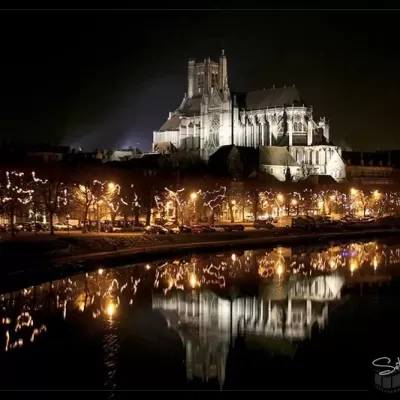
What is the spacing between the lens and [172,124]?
152m

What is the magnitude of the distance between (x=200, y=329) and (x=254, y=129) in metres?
107

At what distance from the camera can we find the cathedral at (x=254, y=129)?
395ft

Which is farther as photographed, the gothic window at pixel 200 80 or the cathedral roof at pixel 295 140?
the gothic window at pixel 200 80

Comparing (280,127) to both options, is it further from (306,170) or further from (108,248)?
(108,248)

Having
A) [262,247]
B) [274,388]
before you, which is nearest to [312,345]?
[274,388]

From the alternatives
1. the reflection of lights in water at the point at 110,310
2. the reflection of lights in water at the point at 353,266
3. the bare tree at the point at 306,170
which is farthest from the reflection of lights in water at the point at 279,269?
the bare tree at the point at 306,170

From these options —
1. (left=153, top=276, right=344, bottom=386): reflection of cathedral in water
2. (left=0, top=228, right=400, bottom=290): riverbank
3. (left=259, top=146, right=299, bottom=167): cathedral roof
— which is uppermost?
(left=259, top=146, right=299, bottom=167): cathedral roof

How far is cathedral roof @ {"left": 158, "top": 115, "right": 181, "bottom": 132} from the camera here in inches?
Result: 5897

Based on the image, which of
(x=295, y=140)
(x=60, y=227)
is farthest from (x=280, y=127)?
(x=60, y=227)

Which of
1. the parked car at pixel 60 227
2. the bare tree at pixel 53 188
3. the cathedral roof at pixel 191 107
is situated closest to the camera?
the bare tree at pixel 53 188

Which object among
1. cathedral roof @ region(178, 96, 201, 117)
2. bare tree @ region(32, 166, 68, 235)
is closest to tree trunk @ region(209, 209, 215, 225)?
bare tree @ region(32, 166, 68, 235)

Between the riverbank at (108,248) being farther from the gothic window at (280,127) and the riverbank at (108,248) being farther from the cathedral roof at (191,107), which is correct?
the cathedral roof at (191,107)

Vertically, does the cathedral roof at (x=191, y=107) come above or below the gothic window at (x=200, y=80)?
below
